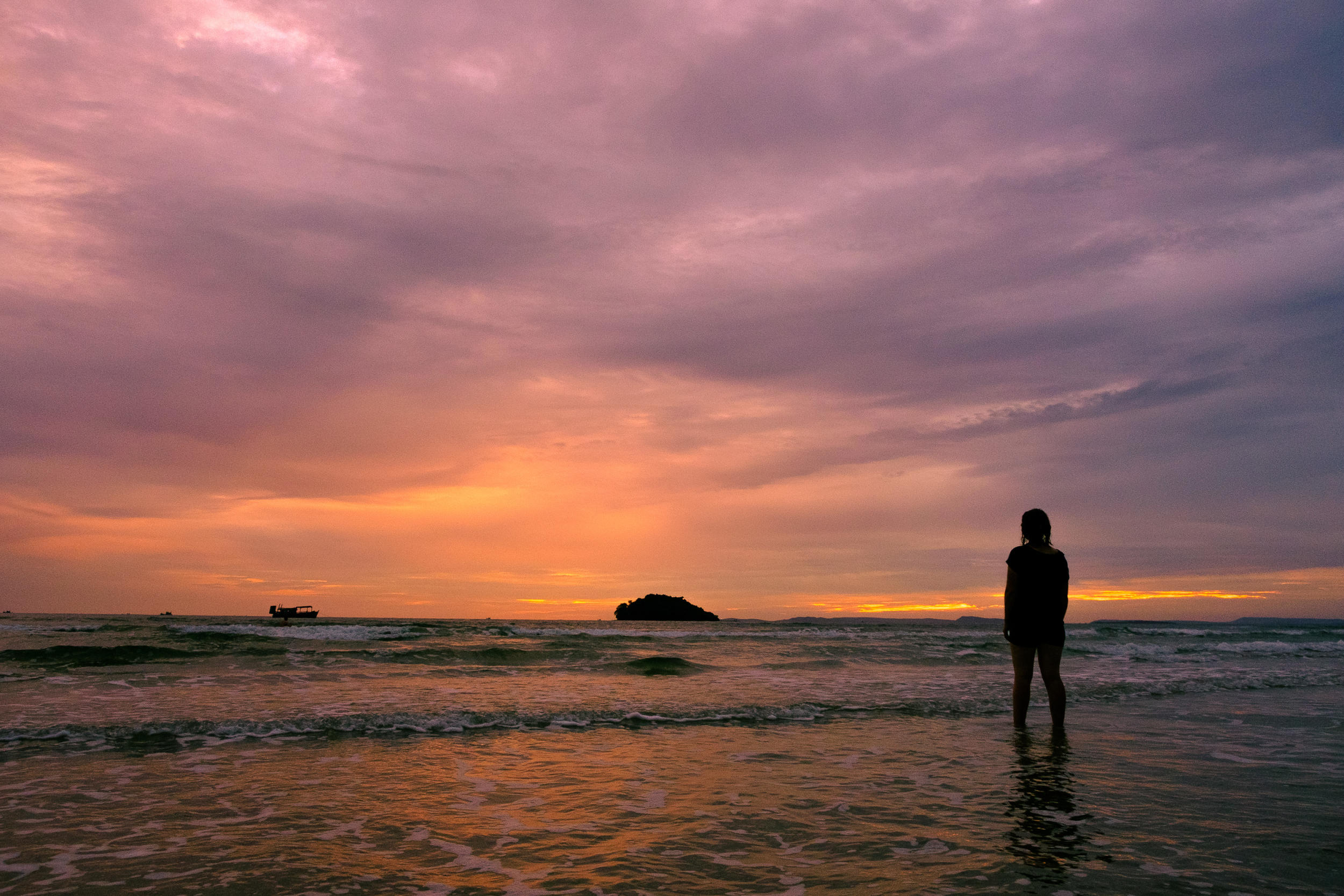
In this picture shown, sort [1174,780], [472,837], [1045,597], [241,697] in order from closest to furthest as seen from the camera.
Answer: [472,837], [1174,780], [1045,597], [241,697]

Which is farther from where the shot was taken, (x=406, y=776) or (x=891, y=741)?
(x=891, y=741)

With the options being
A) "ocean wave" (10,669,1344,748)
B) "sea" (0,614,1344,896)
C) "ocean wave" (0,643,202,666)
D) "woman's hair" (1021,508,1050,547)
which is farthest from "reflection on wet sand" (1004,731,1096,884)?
"ocean wave" (0,643,202,666)

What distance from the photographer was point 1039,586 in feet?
31.3

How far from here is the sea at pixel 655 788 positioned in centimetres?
477

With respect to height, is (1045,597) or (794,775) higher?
(1045,597)

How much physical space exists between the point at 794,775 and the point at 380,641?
97.9 ft

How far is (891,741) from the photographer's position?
375 inches

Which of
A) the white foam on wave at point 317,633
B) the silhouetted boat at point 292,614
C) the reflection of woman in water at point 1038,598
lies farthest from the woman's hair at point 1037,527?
the silhouetted boat at point 292,614

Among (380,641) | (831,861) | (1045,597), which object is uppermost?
(1045,597)

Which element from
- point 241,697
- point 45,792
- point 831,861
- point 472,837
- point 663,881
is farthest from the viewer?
point 241,697

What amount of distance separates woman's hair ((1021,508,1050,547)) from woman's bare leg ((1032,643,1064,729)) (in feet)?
4.31

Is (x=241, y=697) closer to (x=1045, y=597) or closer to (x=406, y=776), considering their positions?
(x=406, y=776)

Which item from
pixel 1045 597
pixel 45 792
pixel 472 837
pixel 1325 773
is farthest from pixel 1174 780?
pixel 45 792

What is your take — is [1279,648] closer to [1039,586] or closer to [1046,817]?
[1039,586]
